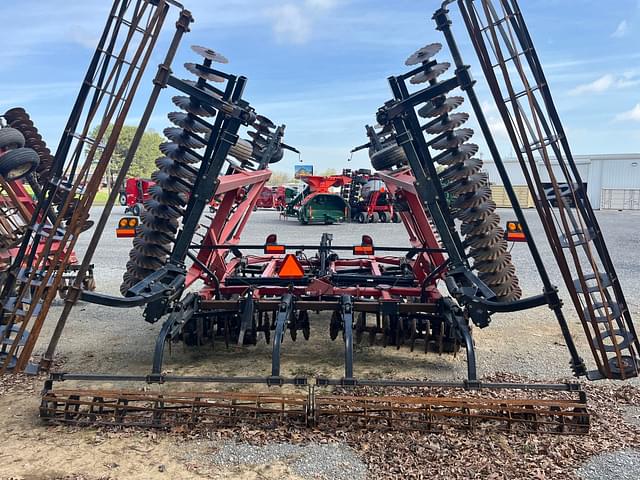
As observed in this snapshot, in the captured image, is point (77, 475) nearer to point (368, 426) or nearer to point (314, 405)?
point (314, 405)

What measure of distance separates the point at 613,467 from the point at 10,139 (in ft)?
18.4

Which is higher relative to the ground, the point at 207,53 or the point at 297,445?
the point at 207,53

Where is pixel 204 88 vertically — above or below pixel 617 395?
above

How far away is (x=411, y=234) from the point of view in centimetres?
694

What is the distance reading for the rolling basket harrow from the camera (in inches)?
136

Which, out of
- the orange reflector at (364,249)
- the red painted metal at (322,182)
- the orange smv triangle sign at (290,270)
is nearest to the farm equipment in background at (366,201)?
the red painted metal at (322,182)

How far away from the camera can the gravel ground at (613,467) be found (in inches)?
115

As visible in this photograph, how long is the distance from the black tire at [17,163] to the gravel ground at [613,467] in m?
5.12

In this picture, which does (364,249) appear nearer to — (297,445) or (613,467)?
(297,445)

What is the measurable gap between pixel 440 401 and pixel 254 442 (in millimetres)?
1243

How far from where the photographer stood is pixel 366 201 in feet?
75.0

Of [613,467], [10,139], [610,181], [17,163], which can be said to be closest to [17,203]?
[10,139]

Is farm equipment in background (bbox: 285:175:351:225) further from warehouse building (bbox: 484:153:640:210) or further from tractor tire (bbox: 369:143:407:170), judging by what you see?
warehouse building (bbox: 484:153:640:210)

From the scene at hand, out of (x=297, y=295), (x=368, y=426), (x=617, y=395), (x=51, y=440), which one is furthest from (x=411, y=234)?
(x=51, y=440)
